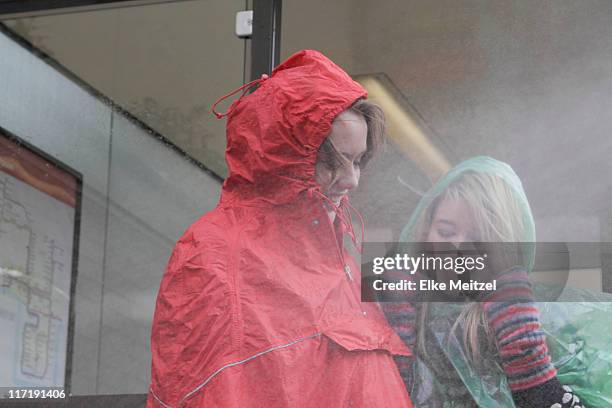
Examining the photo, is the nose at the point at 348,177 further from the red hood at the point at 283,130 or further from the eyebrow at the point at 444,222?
the eyebrow at the point at 444,222

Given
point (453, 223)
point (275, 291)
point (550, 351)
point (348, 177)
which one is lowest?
point (550, 351)

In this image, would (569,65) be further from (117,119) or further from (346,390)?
(117,119)

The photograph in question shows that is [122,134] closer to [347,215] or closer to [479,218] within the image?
[347,215]

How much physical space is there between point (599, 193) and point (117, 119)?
63.5 inches

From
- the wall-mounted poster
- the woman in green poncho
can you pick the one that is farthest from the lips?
the wall-mounted poster

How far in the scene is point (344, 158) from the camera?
3.26 metres

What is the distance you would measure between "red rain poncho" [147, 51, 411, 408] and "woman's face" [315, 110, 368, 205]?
5 cm

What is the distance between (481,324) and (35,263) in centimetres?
154

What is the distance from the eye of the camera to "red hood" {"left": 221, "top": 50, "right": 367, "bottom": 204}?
3098 mm

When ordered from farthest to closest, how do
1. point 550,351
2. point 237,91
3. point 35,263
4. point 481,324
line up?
1. point 35,263
2. point 237,91
3. point 481,324
4. point 550,351

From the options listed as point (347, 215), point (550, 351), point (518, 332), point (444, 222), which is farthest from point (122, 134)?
point (550, 351)

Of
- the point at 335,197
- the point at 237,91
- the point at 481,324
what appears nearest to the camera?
the point at 481,324

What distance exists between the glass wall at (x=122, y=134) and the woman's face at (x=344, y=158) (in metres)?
0.53

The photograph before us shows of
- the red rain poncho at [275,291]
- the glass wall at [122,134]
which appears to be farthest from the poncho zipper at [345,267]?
the glass wall at [122,134]
